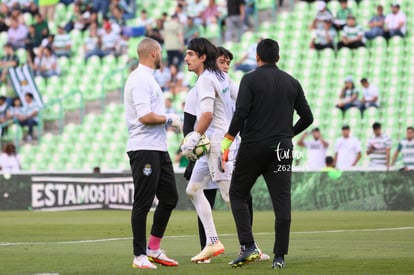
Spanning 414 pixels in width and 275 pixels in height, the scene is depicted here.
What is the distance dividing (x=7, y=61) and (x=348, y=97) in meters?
11.1

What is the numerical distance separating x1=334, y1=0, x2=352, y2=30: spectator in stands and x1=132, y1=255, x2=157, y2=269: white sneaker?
66.1ft

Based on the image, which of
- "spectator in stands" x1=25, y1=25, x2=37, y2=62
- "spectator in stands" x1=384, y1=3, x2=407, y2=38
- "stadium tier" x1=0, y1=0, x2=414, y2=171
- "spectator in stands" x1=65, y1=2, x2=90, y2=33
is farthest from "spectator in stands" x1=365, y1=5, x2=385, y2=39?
"spectator in stands" x1=25, y1=25, x2=37, y2=62

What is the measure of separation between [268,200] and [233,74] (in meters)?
6.66

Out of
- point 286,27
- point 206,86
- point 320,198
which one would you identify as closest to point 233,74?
point 286,27

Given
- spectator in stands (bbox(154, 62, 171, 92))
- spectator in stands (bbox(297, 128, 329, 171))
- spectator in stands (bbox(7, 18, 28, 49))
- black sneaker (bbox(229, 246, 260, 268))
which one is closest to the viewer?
black sneaker (bbox(229, 246, 260, 268))

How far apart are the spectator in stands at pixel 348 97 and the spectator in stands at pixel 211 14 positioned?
602cm

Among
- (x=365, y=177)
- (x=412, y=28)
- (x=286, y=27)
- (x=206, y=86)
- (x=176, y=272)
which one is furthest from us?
(x=286, y=27)

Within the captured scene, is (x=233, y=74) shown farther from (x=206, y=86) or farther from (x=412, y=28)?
(x=206, y=86)

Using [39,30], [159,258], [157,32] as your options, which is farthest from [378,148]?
[159,258]

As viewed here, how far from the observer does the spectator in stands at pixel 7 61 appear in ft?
113

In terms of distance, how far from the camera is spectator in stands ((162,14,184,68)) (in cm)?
3219

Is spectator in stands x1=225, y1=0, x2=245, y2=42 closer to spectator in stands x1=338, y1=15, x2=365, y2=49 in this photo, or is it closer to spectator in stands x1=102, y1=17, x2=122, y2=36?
spectator in stands x1=338, y1=15, x2=365, y2=49

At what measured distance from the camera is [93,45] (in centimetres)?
3491

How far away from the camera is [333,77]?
30547 millimetres
